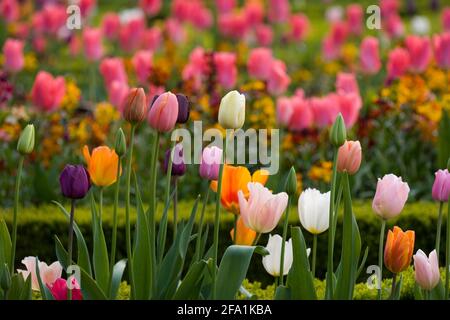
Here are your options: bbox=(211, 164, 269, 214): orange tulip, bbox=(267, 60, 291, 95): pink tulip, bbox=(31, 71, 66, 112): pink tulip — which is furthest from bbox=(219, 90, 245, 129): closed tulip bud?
bbox=(267, 60, 291, 95): pink tulip

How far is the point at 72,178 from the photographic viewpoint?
3.42 m

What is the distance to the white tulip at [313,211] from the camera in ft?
11.4

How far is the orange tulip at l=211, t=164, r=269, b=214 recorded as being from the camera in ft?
11.4

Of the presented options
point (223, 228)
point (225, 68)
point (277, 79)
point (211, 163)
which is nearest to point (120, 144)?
point (211, 163)

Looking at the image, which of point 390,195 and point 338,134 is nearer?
point 338,134

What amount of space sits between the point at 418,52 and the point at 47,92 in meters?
2.80

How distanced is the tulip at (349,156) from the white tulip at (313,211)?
10cm

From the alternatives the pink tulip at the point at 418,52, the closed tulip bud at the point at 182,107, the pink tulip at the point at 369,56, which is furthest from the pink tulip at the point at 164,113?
the pink tulip at the point at 369,56

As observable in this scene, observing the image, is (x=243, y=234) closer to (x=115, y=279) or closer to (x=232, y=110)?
(x=115, y=279)

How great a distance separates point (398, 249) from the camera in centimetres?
329

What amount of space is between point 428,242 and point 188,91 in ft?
7.83

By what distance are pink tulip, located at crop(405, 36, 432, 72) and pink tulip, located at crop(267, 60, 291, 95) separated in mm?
1029
